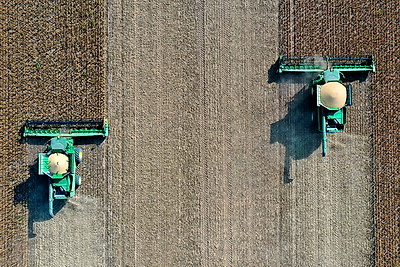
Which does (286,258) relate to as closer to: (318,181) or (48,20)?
(318,181)

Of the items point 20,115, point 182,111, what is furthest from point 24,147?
point 182,111

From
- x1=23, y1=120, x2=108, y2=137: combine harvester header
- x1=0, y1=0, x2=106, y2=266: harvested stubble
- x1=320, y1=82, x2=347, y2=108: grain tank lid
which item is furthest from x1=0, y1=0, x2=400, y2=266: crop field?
x1=320, y1=82, x2=347, y2=108: grain tank lid

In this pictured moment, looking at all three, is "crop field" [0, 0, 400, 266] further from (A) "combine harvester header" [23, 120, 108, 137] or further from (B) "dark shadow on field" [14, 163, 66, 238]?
(A) "combine harvester header" [23, 120, 108, 137]

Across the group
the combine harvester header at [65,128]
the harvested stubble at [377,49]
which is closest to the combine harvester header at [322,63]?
the harvested stubble at [377,49]

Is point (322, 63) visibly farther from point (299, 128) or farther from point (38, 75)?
point (38, 75)

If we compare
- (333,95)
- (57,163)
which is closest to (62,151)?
(57,163)

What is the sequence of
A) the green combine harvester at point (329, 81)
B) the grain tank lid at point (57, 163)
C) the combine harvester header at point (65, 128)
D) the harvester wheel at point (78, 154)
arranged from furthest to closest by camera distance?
the combine harvester header at point (65, 128) < the harvester wheel at point (78, 154) < the green combine harvester at point (329, 81) < the grain tank lid at point (57, 163)

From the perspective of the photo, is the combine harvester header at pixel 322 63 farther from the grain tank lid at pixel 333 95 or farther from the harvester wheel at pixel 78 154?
the harvester wheel at pixel 78 154
